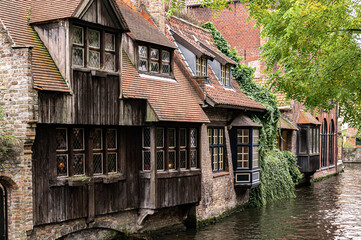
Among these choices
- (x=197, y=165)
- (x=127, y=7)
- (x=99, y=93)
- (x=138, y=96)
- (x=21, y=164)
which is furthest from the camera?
(x=127, y=7)

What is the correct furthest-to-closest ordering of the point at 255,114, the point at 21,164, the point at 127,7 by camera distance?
the point at 255,114
the point at 127,7
the point at 21,164

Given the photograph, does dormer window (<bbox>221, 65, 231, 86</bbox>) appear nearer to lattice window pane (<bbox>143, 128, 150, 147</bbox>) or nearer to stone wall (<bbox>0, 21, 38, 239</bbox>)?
lattice window pane (<bbox>143, 128, 150, 147</bbox>)

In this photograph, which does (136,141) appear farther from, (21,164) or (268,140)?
(268,140)

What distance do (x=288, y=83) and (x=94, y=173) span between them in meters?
6.06

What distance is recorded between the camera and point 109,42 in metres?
13.5

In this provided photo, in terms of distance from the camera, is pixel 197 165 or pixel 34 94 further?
pixel 197 165

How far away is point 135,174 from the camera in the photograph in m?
14.6

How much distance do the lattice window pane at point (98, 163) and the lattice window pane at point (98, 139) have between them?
0.63 feet

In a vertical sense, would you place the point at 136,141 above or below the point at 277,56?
below

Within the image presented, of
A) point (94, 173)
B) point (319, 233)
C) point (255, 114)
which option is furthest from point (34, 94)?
point (255, 114)

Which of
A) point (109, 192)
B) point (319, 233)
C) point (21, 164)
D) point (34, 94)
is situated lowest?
point (319, 233)

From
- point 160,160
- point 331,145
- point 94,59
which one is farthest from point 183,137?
point 331,145

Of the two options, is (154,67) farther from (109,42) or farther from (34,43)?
(34,43)

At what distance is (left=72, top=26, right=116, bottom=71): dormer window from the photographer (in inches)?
493
